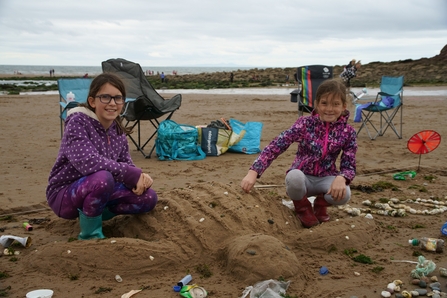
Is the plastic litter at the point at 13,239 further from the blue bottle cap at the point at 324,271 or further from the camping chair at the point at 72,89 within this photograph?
the camping chair at the point at 72,89

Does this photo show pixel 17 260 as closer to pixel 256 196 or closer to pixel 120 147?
pixel 120 147

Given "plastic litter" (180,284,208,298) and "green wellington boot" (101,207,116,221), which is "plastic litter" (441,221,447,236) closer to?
"plastic litter" (180,284,208,298)

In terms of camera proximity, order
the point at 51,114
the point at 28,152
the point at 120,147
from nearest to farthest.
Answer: the point at 120,147 < the point at 28,152 < the point at 51,114

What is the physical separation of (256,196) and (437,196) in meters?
2.26

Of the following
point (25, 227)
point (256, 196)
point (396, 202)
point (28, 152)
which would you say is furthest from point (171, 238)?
point (28, 152)

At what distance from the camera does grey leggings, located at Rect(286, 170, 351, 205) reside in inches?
152

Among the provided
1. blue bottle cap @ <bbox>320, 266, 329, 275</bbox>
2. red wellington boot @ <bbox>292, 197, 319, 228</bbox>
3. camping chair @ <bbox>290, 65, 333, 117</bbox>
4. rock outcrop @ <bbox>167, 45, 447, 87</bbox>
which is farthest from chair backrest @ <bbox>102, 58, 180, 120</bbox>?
rock outcrop @ <bbox>167, 45, 447, 87</bbox>

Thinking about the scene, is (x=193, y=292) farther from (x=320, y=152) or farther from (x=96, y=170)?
(x=320, y=152)

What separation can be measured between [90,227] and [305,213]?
1.84 metres

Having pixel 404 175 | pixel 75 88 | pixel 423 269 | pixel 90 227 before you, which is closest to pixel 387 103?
pixel 404 175

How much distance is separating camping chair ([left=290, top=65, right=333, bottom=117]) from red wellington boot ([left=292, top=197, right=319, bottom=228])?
17.0 ft

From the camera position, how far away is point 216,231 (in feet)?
11.8

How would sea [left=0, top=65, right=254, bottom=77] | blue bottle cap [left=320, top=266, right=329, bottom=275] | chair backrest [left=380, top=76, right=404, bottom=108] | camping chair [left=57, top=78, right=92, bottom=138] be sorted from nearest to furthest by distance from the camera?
blue bottle cap [left=320, top=266, right=329, bottom=275] < camping chair [left=57, top=78, right=92, bottom=138] < chair backrest [left=380, top=76, right=404, bottom=108] < sea [left=0, top=65, right=254, bottom=77]

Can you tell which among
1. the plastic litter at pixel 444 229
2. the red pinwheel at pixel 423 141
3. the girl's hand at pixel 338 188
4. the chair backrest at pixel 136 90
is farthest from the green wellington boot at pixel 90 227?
the red pinwheel at pixel 423 141
